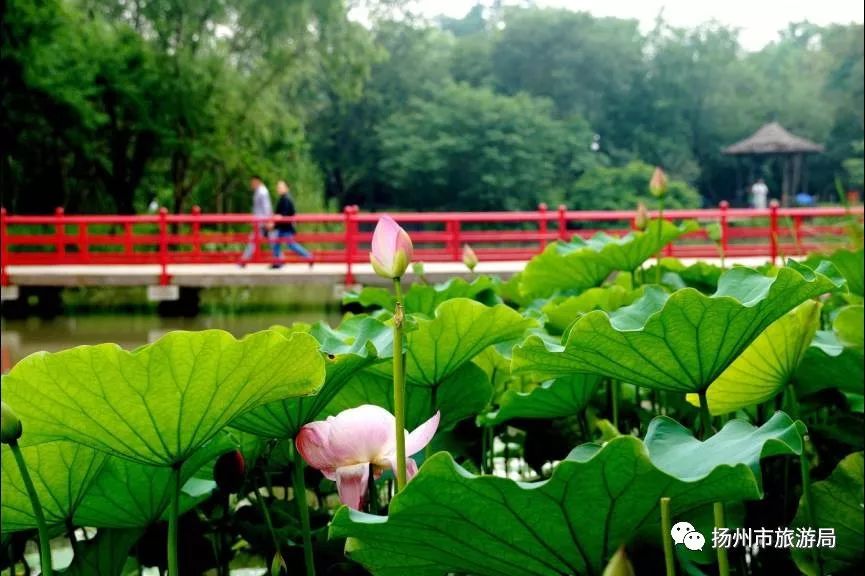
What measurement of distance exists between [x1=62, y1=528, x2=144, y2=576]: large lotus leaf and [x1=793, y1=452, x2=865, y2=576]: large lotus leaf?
42cm

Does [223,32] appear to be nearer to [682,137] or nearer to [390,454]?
[390,454]

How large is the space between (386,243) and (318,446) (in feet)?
0.34

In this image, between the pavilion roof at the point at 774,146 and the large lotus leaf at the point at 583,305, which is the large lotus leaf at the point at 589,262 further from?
the pavilion roof at the point at 774,146

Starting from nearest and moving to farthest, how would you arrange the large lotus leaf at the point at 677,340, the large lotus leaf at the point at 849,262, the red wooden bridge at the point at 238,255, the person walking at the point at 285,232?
the large lotus leaf at the point at 677,340 → the large lotus leaf at the point at 849,262 → the red wooden bridge at the point at 238,255 → the person walking at the point at 285,232

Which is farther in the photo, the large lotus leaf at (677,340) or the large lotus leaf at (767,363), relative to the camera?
the large lotus leaf at (767,363)

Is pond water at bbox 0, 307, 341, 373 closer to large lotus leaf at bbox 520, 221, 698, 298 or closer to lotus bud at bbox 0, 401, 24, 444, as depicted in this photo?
large lotus leaf at bbox 520, 221, 698, 298

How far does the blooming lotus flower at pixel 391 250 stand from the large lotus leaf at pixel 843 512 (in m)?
0.33

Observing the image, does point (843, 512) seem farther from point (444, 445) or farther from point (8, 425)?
point (8, 425)

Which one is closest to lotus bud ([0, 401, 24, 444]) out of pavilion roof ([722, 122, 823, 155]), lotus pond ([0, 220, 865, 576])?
lotus pond ([0, 220, 865, 576])

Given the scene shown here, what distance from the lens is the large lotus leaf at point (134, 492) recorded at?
2.00ft

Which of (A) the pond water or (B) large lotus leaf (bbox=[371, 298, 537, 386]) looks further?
(A) the pond water

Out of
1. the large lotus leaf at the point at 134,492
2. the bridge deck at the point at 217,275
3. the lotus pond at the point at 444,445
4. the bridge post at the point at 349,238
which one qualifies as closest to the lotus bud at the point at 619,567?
the lotus pond at the point at 444,445

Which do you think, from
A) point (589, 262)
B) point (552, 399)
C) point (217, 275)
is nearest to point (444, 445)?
point (552, 399)

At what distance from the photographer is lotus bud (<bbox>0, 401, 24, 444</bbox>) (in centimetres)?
41
